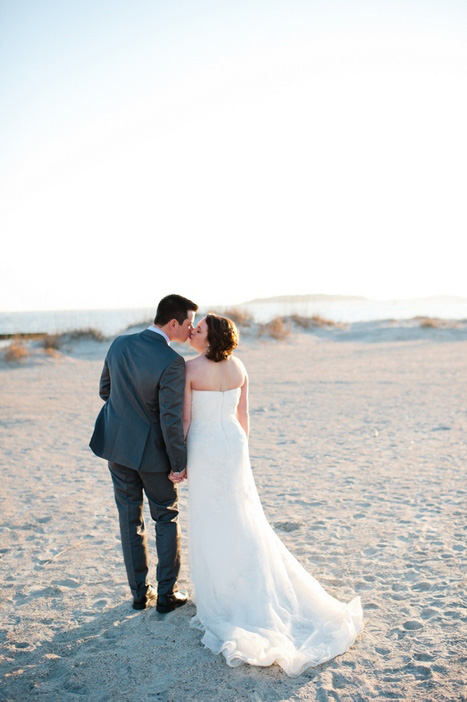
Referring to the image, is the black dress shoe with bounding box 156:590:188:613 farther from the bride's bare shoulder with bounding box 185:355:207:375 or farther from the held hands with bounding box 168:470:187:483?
the bride's bare shoulder with bounding box 185:355:207:375

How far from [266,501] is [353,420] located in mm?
4252

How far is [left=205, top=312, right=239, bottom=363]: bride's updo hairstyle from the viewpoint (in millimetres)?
3320

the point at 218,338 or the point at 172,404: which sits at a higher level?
the point at 218,338

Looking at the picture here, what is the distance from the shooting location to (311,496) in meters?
5.77

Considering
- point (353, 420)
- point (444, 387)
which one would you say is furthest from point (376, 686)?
point (444, 387)

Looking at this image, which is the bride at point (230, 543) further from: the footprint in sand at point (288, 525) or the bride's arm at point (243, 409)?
the footprint in sand at point (288, 525)

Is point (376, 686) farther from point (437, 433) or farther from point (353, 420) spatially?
point (353, 420)

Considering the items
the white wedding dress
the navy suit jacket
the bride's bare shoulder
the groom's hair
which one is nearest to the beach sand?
the white wedding dress

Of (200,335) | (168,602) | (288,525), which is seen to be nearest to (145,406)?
(200,335)

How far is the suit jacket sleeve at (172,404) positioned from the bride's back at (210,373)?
0.09m

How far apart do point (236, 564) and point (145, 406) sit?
3.50ft

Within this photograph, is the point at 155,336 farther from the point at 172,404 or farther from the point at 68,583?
the point at 68,583

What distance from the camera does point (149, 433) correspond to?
3379mm

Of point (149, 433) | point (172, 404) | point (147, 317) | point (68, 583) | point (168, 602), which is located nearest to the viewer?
point (172, 404)
